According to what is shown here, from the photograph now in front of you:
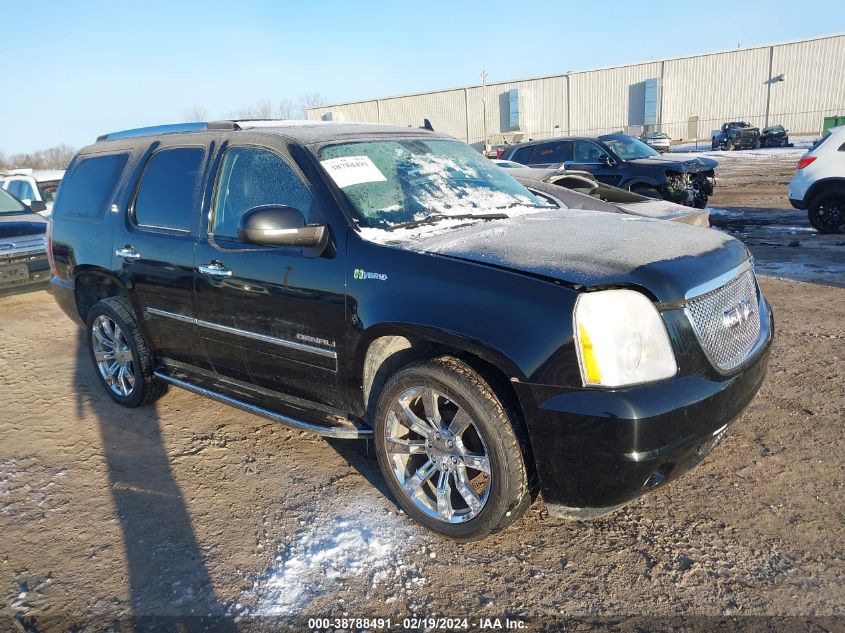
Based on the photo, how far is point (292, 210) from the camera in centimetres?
307

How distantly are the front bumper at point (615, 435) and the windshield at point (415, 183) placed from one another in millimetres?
1279

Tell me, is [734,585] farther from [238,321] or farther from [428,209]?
[238,321]

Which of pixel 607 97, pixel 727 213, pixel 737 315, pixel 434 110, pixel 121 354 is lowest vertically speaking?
pixel 727 213

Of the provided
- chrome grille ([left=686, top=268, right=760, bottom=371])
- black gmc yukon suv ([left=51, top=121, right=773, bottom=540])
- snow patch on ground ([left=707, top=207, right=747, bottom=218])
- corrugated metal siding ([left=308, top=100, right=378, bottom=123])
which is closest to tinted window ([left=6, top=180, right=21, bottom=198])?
black gmc yukon suv ([left=51, top=121, right=773, bottom=540])

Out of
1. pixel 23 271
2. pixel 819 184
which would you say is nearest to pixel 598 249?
pixel 23 271

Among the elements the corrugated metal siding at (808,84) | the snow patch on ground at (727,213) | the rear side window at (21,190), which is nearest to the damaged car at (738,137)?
the corrugated metal siding at (808,84)

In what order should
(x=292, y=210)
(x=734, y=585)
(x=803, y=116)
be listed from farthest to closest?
1. (x=803, y=116)
2. (x=292, y=210)
3. (x=734, y=585)

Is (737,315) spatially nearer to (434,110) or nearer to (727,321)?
(727,321)

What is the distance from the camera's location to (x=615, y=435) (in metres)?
2.38

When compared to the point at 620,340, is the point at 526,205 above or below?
above

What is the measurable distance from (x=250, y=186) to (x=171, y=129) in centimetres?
108

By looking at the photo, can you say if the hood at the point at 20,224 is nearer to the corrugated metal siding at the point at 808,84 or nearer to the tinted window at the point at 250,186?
the tinted window at the point at 250,186

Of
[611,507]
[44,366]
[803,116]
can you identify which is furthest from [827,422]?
[803,116]

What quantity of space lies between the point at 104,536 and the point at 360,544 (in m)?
1.31
